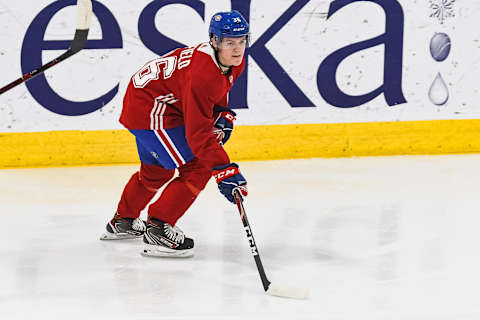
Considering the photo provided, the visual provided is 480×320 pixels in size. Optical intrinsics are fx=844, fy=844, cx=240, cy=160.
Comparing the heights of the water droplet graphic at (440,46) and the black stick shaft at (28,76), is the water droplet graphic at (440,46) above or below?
below

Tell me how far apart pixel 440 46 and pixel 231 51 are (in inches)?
91.9

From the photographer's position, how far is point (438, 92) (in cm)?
482

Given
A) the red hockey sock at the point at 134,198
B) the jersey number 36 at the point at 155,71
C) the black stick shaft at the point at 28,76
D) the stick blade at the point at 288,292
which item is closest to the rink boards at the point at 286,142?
the black stick shaft at the point at 28,76

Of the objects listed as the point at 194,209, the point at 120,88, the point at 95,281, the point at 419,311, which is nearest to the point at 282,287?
the point at 419,311

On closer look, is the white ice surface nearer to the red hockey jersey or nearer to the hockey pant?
the hockey pant

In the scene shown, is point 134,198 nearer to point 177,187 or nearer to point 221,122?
→ point 177,187

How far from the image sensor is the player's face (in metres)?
2.78

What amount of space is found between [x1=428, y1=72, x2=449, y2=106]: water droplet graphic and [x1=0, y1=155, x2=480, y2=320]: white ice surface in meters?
0.43

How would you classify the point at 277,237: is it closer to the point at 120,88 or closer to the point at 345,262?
the point at 345,262

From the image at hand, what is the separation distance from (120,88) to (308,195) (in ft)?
4.05

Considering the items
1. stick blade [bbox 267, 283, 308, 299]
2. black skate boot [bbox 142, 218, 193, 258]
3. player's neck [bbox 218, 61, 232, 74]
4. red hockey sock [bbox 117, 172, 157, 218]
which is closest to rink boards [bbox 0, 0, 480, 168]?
red hockey sock [bbox 117, 172, 157, 218]

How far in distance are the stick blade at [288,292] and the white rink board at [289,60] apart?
2120mm

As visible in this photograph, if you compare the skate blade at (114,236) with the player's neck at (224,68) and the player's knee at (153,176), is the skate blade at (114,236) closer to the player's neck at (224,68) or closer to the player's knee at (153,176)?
the player's knee at (153,176)

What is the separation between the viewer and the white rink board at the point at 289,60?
4434mm
